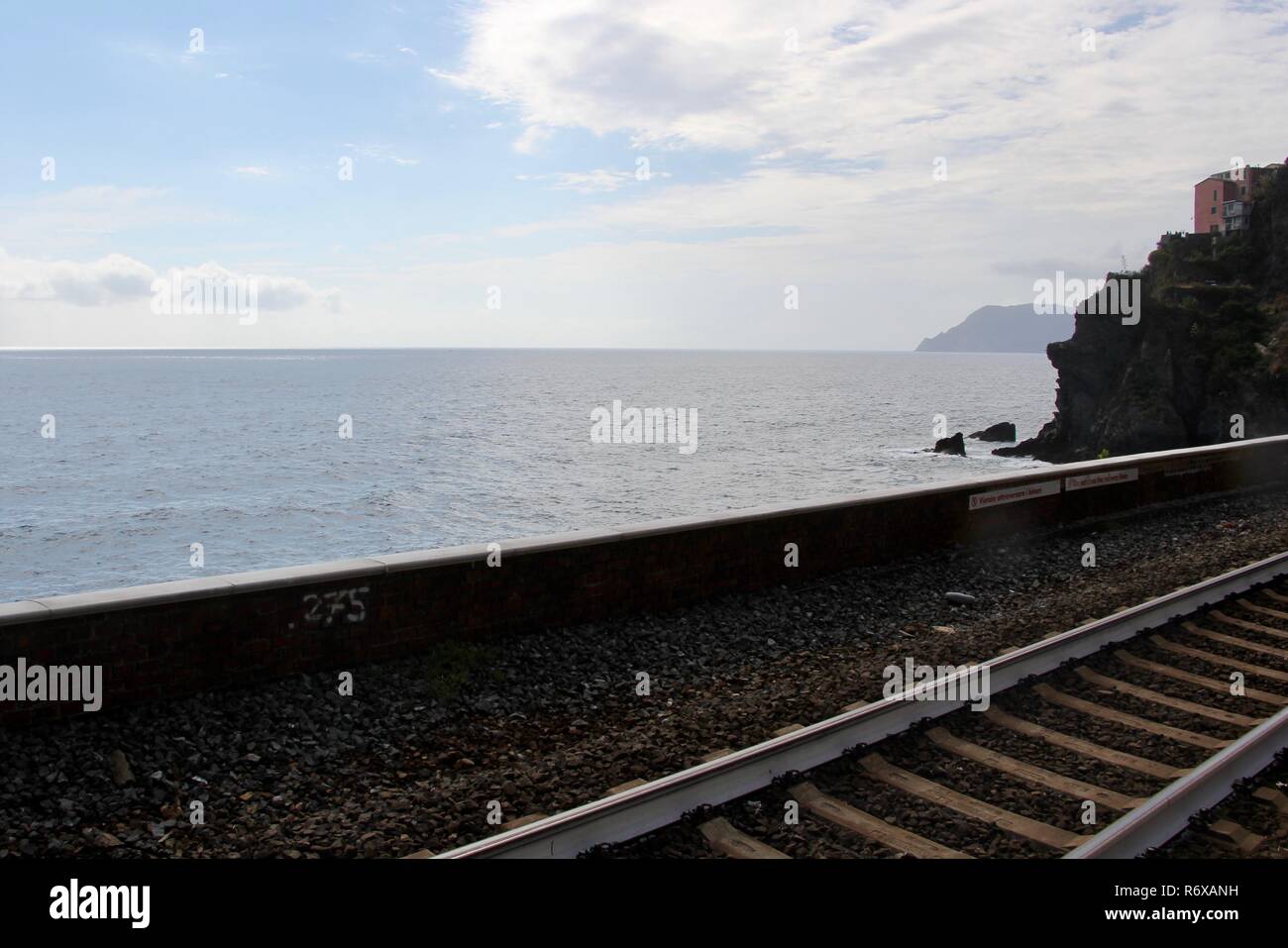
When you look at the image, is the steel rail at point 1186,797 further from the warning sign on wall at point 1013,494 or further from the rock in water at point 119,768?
the warning sign on wall at point 1013,494

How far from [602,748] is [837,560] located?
18.5ft

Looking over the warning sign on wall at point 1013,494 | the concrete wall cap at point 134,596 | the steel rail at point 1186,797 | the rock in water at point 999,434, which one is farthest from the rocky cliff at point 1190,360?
the concrete wall cap at point 134,596

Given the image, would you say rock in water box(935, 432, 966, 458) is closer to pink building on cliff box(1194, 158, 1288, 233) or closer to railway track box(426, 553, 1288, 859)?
pink building on cliff box(1194, 158, 1288, 233)

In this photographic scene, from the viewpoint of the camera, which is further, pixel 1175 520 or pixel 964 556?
pixel 1175 520

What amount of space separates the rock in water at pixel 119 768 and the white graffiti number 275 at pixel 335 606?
173 centimetres

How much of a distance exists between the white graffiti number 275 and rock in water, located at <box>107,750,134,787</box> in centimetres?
173

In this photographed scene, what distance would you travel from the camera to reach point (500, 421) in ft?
348

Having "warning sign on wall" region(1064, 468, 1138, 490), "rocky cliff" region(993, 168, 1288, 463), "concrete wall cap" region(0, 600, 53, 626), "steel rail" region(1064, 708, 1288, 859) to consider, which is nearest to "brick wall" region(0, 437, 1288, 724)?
"concrete wall cap" region(0, 600, 53, 626)

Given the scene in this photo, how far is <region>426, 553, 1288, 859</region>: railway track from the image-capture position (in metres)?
5.48

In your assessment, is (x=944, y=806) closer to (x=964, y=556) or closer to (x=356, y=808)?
(x=356, y=808)

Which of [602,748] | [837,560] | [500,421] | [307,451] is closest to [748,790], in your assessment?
[602,748]

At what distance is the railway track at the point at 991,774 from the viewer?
5477 mm

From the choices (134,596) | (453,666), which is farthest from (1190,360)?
(134,596)

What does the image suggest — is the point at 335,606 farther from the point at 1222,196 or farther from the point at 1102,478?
the point at 1222,196
